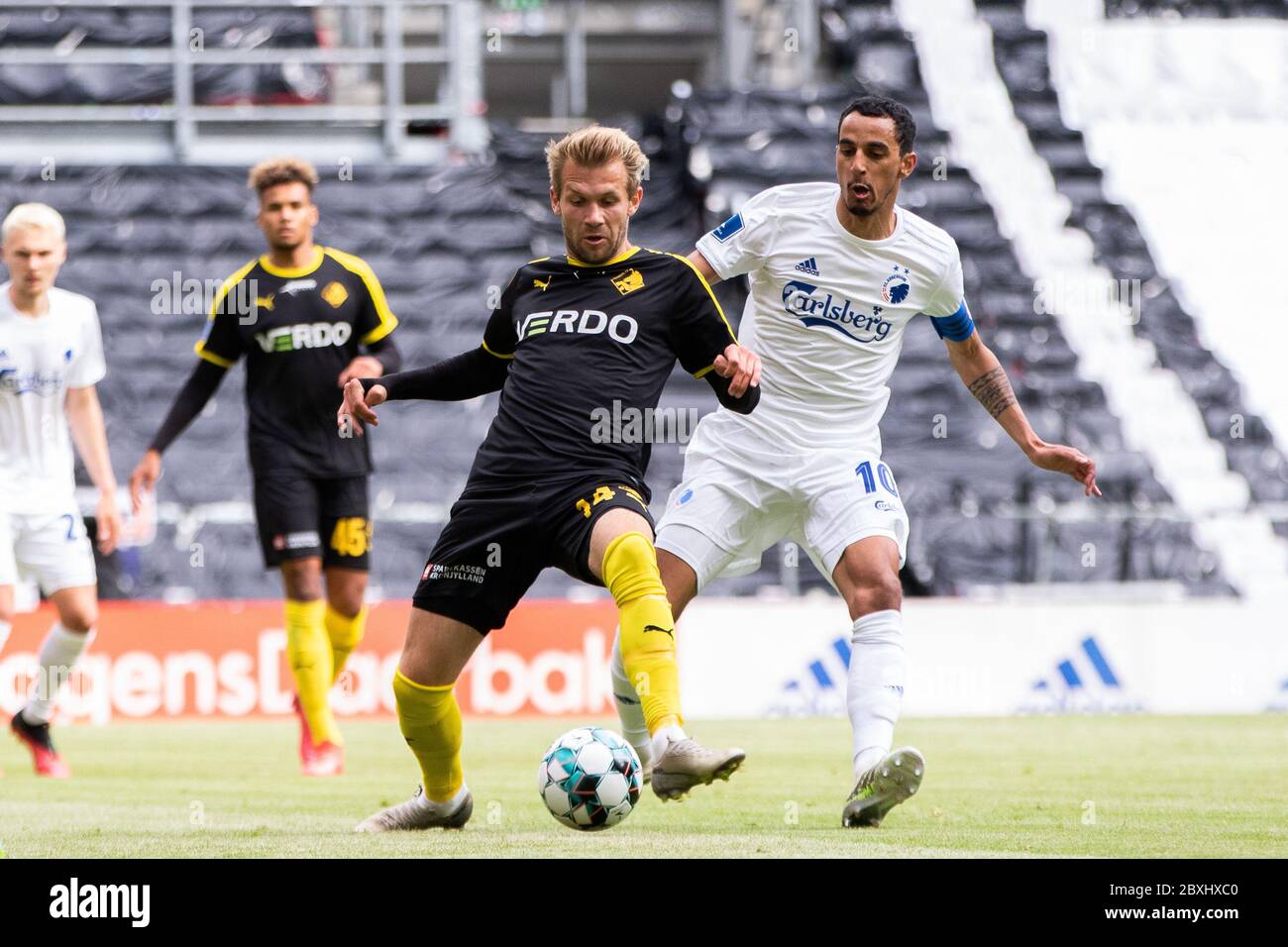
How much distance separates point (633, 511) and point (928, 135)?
1365 cm

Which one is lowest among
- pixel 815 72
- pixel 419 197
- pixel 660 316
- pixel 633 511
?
pixel 633 511

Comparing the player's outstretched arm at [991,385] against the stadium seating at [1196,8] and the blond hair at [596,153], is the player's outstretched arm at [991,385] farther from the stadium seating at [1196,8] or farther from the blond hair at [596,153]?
the stadium seating at [1196,8]

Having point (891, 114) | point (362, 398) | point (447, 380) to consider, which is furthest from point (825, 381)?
point (362, 398)

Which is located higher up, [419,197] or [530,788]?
[419,197]

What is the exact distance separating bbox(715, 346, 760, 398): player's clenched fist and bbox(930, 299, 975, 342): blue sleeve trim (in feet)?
4.95

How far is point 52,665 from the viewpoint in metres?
9.28

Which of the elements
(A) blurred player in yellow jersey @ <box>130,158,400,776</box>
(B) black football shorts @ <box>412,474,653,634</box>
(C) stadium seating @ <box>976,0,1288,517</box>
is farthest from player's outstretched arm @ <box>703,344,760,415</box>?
(C) stadium seating @ <box>976,0,1288,517</box>

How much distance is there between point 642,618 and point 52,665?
4541 millimetres

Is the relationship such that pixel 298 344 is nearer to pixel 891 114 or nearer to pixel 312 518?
pixel 312 518

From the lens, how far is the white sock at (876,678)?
6.63 meters

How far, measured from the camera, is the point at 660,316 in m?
6.06

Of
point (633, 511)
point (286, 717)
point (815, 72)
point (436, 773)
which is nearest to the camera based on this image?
point (633, 511)

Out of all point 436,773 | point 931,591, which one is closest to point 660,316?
point 436,773

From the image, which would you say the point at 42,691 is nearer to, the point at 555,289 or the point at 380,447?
the point at 555,289
